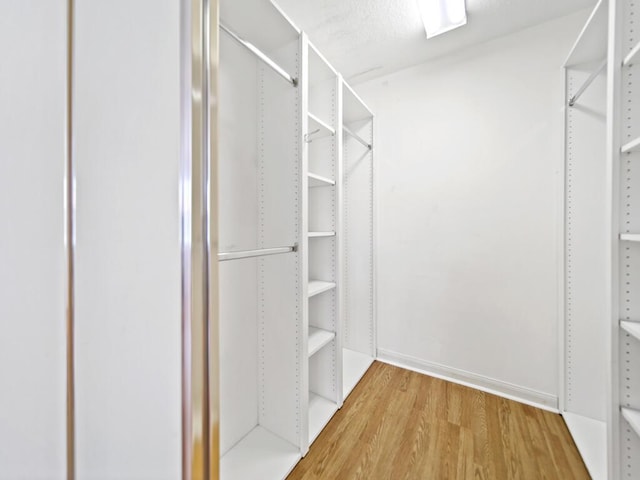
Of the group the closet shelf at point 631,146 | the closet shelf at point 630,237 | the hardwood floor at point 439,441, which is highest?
the closet shelf at point 631,146

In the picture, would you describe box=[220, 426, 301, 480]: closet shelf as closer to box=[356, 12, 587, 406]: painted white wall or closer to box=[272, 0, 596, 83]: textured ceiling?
box=[356, 12, 587, 406]: painted white wall

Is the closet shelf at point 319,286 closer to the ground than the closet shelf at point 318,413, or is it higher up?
higher up

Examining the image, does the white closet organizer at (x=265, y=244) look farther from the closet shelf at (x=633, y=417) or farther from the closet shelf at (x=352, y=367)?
the closet shelf at (x=633, y=417)

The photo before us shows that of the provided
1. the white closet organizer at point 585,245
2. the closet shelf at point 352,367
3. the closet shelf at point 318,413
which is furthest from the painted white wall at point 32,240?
the white closet organizer at point 585,245

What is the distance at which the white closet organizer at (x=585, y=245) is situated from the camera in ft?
4.99

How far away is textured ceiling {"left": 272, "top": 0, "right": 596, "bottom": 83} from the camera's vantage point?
1.55 meters

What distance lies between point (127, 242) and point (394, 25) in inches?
79.1

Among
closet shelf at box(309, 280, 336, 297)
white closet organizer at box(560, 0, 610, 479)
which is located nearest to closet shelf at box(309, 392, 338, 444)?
closet shelf at box(309, 280, 336, 297)

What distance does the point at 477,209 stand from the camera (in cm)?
192

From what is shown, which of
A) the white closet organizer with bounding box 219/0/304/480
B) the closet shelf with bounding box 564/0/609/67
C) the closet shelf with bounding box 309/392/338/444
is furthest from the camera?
the closet shelf with bounding box 309/392/338/444

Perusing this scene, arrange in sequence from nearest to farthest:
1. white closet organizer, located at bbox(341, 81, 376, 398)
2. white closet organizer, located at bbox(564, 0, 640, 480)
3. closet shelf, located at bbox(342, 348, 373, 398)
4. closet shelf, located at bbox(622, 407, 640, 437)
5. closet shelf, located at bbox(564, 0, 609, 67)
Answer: closet shelf, located at bbox(622, 407, 640, 437) → white closet organizer, located at bbox(564, 0, 640, 480) → closet shelf, located at bbox(564, 0, 609, 67) → closet shelf, located at bbox(342, 348, 373, 398) → white closet organizer, located at bbox(341, 81, 376, 398)

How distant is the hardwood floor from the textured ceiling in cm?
248

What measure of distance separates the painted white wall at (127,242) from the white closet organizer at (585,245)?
83.1 inches

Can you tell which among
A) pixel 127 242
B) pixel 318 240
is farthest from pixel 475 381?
pixel 127 242
